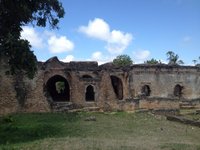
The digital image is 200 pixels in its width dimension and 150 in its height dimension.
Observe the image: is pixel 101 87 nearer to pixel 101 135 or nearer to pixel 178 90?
pixel 178 90

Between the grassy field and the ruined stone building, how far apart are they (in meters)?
4.15

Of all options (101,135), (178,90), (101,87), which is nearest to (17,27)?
(101,135)

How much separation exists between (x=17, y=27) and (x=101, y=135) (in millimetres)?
5862

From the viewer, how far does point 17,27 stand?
16531mm

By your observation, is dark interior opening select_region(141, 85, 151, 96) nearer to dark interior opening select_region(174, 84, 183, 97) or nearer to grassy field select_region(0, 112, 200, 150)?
dark interior opening select_region(174, 84, 183, 97)

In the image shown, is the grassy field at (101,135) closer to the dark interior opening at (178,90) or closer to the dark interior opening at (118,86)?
the dark interior opening at (118,86)

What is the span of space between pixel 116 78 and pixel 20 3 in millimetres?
22018

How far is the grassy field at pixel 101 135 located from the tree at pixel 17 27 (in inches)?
109

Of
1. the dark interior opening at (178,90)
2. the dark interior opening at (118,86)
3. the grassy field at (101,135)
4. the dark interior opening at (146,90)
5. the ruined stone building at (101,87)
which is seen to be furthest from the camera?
the dark interior opening at (178,90)

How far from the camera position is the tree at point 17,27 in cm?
1531

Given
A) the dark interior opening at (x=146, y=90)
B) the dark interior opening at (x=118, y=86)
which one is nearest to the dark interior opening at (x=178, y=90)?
the dark interior opening at (x=146, y=90)

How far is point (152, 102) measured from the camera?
28719 mm

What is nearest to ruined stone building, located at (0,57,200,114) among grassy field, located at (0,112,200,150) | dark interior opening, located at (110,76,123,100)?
dark interior opening, located at (110,76,123,100)

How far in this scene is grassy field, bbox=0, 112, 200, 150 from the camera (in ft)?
42.9
